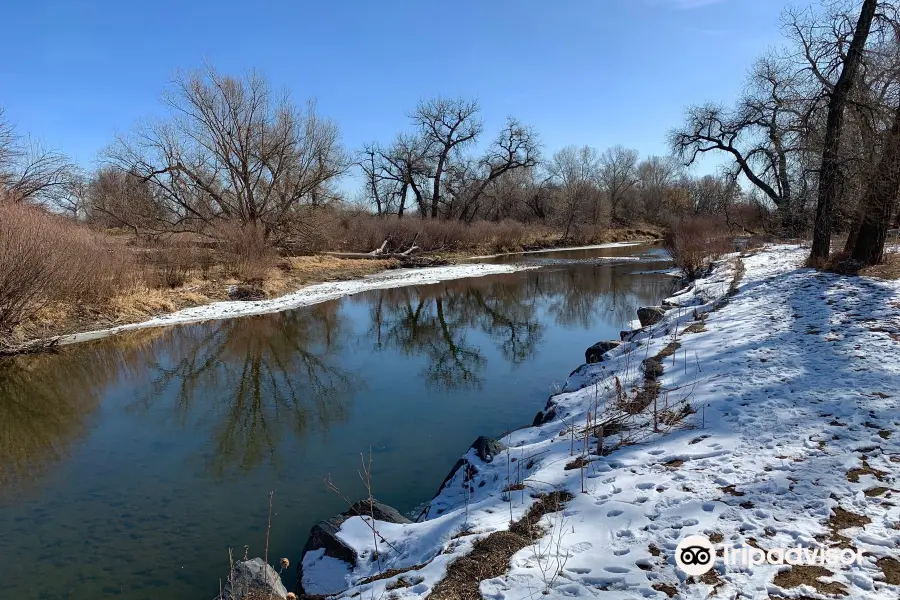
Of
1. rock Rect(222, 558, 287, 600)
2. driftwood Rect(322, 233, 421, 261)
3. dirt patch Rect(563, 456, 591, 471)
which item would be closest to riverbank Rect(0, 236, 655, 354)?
driftwood Rect(322, 233, 421, 261)

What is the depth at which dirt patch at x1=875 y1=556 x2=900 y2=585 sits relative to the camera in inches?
106

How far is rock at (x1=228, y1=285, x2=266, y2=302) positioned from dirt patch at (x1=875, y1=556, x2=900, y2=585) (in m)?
17.6

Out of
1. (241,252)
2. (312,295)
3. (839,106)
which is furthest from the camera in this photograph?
(312,295)

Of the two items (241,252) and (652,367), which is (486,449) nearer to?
(652,367)

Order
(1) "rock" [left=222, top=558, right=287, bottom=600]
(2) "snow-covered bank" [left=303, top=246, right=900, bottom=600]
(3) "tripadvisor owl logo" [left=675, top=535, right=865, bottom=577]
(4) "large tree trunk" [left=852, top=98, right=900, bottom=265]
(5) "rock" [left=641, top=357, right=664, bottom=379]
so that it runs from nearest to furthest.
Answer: (3) "tripadvisor owl logo" [left=675, top=535, right=865, bottom=577] < (2) "snow-covered bank" [left=303, top=246, right=900, bottom=600] < (1) "rock" [left=222, top=558, right=287, bottom=600] < (5) "rock" [left=641, top=357, right=664, bottom=379] < (4) "large tree trunk" [left=852, top=98, right=900, bottom=265]

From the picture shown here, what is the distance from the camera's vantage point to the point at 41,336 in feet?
38.0

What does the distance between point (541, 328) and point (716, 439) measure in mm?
9415

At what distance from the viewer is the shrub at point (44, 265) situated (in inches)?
404

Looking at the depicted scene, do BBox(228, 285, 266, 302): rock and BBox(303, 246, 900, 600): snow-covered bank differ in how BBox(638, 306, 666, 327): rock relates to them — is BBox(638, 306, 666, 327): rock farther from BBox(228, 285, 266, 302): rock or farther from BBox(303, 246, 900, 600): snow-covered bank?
BBox(228, 285, 266, 302): rock

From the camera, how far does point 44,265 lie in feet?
35.1

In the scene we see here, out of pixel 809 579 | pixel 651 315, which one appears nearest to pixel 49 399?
pixel 809 579

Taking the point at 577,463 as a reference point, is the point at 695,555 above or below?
above

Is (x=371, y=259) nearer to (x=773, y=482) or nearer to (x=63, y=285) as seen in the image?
(x=63, y=285)

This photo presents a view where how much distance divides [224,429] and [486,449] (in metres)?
4.12
